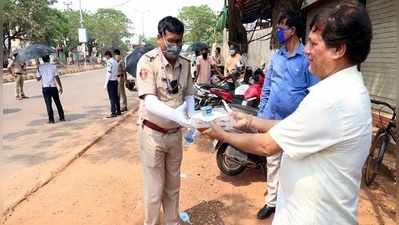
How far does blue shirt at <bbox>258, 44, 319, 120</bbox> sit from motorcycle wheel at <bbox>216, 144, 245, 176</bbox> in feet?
4.91

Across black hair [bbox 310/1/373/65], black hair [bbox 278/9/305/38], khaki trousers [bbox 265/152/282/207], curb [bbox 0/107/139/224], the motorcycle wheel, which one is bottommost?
curb [bbox 0/107/139/224]

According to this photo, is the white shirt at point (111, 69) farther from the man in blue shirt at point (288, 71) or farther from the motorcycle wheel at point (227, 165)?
the man in blue shirt at point (288, 71)

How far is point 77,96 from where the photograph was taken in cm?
1519

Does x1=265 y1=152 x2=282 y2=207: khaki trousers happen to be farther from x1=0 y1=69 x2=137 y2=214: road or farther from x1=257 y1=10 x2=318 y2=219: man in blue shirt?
x1=0 y1=69 x2=137 y2=214: road

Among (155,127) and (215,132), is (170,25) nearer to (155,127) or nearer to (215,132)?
(155,127)

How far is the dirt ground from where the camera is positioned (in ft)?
13.8

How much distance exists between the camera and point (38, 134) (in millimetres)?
8391

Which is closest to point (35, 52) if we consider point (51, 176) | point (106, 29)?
point (51, 176)

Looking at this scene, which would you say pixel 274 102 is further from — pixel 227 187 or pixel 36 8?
pixel 36 8

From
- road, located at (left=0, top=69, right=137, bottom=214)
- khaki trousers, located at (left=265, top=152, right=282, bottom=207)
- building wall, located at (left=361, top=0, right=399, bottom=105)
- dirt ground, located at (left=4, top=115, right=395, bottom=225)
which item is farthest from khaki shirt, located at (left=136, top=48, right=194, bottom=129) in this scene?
building wall, located at (left=361, top=0, right=399, bottom=105)


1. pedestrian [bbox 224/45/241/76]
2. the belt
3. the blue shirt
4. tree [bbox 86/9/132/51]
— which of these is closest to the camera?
the belt

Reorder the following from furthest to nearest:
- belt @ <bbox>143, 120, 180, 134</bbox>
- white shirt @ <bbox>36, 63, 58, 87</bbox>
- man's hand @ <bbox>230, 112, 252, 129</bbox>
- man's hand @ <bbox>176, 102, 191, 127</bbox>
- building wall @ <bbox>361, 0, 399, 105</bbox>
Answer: white shirt @ <bbox>36, 63, 58, 87</bbox>, building wall @ <bbox>361, 0, 399, 105</bbox>, belt @ <bbox>143, 120, 180, 134</bbox>, man's hand @ <bbox>176, 102, 191, 127</bbox>, man's hand @ <bbox>230, 112, 252, 129</bbox>

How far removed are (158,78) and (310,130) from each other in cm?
188

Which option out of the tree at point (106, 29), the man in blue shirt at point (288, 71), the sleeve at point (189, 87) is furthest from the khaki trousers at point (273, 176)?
the tree at point (106, 29)
